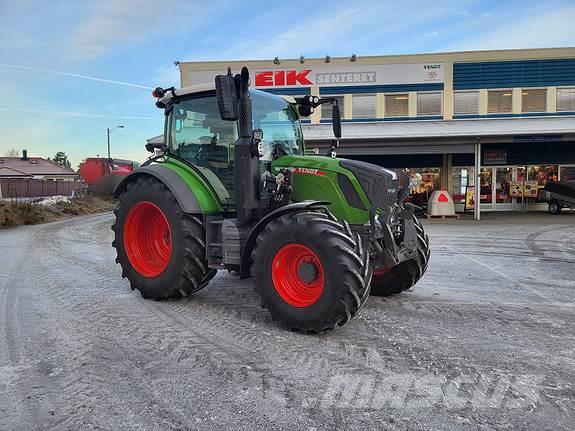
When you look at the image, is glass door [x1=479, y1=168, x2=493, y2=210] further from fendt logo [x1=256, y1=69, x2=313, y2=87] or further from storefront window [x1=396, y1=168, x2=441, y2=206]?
fendt logo [x1=256, y1=69, x2=313, y2=87]

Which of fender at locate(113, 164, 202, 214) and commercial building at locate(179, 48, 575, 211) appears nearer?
fender at locate(113, 164, 202, 214)

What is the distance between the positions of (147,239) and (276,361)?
9.99 feet

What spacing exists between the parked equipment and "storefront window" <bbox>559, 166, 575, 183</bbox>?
1634 mm

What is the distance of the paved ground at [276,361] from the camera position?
2.98 metres

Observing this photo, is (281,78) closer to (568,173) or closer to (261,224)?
(568,173)

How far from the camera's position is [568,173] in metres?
21.5

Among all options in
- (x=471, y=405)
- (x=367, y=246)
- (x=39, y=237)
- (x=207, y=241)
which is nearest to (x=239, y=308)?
(x=207, y=241)

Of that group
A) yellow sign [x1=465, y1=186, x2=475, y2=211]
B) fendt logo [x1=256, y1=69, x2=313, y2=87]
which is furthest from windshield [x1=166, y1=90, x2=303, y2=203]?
yellow sign [x1=465, y1=186, x2=475, y2=211]

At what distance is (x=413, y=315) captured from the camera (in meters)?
5.01

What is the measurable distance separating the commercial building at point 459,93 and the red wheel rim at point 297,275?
57.3ft

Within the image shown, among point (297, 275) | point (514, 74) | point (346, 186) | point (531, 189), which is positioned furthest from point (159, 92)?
point (514, 74)

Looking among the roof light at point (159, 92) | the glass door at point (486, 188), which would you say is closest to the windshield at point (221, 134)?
the roof light at point (159, 92)

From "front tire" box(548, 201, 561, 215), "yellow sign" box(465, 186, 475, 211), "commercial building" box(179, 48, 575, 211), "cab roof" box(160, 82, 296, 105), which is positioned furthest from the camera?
"yellow sign" box(465, 186, 475, 211)

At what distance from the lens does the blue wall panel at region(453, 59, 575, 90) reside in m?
21.7
